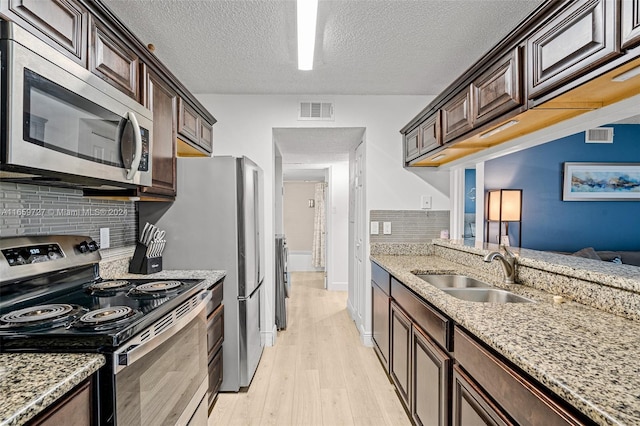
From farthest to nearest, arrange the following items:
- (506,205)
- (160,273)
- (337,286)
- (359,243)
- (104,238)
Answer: (337,286)
(359,243)
(506,205)
(160,273)
(104,238)

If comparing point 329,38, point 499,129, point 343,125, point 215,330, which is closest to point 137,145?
point 215,330

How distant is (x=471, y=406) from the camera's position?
1.26 meters

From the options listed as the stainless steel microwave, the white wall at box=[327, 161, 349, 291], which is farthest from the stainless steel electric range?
the white wall at box=[327, 161, 349, 291]

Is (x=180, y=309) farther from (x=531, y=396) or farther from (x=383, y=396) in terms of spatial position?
(x=383, y=396)

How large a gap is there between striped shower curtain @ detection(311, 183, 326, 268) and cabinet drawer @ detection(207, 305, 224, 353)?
5069 mm

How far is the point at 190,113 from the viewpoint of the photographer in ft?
8.97

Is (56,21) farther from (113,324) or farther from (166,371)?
(166,371)

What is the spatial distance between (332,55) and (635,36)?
1915mm

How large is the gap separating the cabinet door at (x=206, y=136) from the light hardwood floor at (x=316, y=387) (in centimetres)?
206

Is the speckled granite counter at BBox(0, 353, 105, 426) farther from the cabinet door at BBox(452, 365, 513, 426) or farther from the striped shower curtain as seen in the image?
the striped shower curtain

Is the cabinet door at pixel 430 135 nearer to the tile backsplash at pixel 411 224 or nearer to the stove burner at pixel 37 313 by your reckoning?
the tile backsplash at pixel 411 224

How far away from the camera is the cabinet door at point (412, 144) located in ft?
10.0

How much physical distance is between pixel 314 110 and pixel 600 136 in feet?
7.84

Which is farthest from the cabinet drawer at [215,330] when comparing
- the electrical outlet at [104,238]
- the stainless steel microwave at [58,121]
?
the stainless steel microwave at [58,121]
